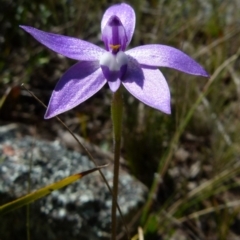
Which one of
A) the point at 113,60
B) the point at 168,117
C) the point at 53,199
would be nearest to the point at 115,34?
the point at 113,60

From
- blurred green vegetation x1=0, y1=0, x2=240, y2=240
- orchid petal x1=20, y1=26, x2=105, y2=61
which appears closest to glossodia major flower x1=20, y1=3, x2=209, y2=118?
orchid petal x1=20, y1=26, x2=105, y2=61

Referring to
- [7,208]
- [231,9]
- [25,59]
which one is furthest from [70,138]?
[231,9]

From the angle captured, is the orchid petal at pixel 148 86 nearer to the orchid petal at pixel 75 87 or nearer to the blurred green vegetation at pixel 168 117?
the orchid petal at pixel 75 87

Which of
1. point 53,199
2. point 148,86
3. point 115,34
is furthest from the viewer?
point 53,199

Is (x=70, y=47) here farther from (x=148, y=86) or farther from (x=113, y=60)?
(x=148, y=86)

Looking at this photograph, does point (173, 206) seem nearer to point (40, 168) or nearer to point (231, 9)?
point (40, 168)

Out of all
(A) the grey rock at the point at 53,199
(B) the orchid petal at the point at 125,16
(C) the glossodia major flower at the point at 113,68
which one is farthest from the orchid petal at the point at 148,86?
(A) the grey rock at the point at 53,199

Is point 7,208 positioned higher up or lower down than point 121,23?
lower down

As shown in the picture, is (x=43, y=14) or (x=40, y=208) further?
(x=43, y=14)
